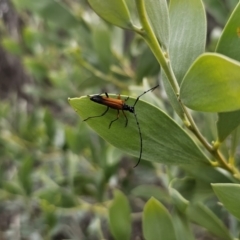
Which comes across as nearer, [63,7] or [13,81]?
[63,7]

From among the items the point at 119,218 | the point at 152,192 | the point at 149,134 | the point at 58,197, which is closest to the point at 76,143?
the point at 58,197

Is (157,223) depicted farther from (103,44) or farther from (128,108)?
(103,44)

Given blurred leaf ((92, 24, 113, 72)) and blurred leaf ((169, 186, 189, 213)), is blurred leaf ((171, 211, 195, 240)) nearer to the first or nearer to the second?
blurred leaf ((169, 186, 189, 213))

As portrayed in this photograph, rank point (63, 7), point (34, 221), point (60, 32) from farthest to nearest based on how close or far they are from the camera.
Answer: point (60, 32) → point (34, 221) → point (63, 7)

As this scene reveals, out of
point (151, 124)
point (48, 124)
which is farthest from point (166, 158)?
point (48, 124)

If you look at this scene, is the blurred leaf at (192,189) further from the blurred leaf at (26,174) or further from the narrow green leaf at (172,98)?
the blurred leaf at (26,174)

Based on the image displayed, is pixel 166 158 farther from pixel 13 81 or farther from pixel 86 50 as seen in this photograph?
pixel 13 81

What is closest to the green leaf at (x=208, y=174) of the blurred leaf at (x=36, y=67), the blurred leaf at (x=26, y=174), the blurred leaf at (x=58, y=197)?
the blurred leaf at (x=58, y=197)
